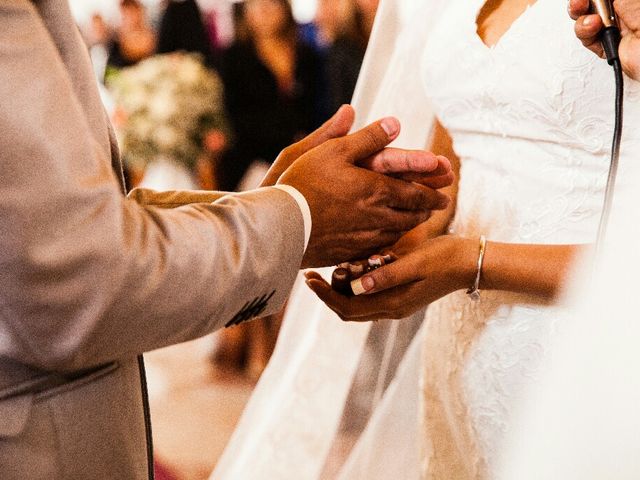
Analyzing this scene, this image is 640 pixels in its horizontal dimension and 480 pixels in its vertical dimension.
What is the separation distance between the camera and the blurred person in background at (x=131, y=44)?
16.8 ft

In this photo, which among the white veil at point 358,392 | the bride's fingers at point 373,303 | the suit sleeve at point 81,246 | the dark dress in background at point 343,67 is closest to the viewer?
the suit sleeve at point 81,246

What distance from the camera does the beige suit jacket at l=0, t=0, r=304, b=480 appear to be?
0.76 meters

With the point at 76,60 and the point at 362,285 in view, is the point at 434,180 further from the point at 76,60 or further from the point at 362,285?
the point at 76,60

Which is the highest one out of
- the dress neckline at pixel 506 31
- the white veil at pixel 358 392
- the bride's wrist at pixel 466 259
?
the dress neckline at pixel 506 31

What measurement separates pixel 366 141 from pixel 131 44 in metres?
4.38

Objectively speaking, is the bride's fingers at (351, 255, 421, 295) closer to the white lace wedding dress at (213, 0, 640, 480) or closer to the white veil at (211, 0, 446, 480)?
the white lace wedding dress at (213, 0, 640, 480)

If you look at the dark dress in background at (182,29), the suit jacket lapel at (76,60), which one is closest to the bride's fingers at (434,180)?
the suit jacket lapel at (76,60)

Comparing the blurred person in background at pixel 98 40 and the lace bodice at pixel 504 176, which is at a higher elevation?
the lace bodice at pixel 504 176

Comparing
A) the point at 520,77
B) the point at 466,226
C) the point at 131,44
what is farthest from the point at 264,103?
the point at 520,77

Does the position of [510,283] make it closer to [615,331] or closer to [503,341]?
[503,341]

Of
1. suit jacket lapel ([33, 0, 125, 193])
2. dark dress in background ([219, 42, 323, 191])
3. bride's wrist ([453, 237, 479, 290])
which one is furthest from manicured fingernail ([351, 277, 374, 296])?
dark dress in background ([219, 42, 323, 191])

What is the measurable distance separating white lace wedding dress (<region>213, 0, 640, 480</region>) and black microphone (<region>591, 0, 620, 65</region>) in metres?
0.13

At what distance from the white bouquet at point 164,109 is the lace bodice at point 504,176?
291cm

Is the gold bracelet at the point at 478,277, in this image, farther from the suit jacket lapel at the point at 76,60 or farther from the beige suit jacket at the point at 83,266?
the suit jacket lapel at the point at 76,60
